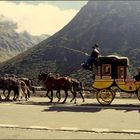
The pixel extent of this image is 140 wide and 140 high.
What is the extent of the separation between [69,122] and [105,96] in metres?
7.95

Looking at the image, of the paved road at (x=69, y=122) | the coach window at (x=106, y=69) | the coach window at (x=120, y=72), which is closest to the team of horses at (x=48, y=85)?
the coach window at (x=106, y=69)

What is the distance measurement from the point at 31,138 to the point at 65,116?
18.7 ft

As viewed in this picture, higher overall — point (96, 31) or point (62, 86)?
point (96, 31)

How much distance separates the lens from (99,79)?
25.6m

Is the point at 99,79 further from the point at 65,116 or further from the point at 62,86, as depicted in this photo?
the point at 65,116

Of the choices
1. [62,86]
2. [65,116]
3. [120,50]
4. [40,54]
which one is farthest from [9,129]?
[40,54]

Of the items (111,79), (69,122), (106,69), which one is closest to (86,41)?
(106,69)

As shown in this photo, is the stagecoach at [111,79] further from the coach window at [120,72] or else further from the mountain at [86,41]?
the mountain at [86,41]

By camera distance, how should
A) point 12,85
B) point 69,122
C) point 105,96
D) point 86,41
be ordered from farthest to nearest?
point 86,41 < point 12,85 < point 105,96 < point 69,122

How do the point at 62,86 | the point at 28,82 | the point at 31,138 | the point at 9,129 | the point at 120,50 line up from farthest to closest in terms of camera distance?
1. the point at 120,50
2. the point at 28,82
3. the point at 62,86
4. the point at 9,129
5. the point at 31,138

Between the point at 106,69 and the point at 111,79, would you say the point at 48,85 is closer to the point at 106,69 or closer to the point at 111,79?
the point at 106,69

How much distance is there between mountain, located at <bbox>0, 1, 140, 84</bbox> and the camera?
3883 inches

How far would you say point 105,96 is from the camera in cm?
2548

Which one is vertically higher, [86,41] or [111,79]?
[86,41]
